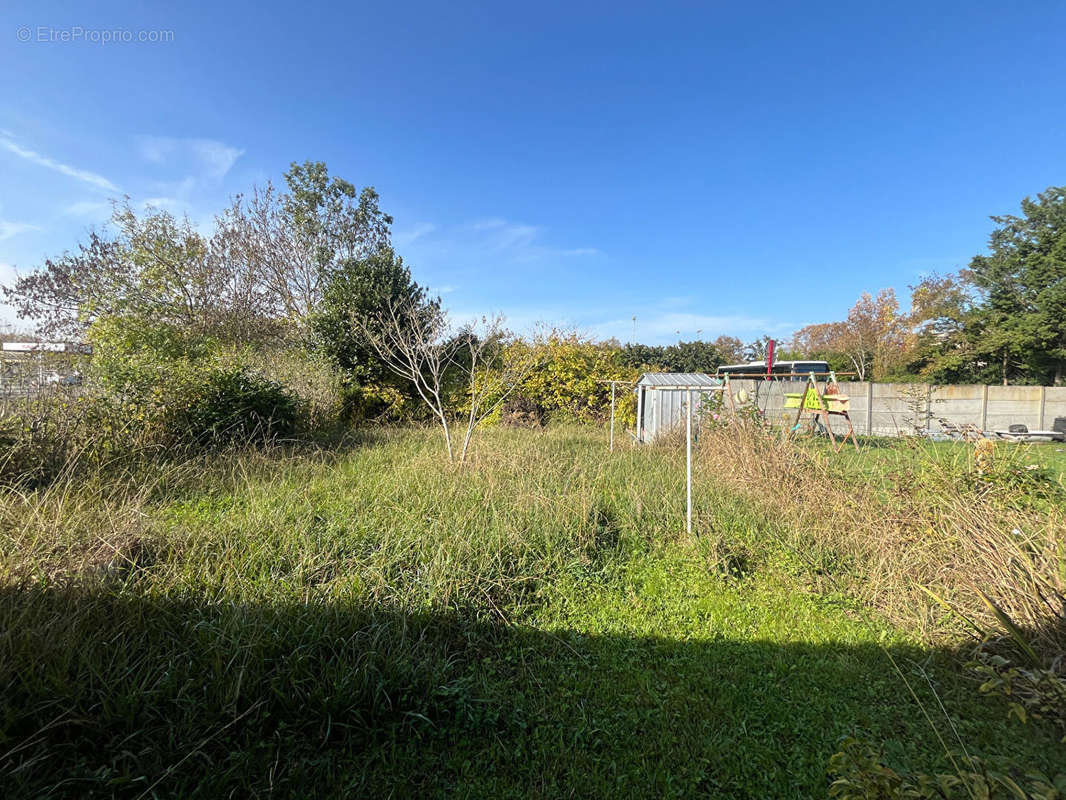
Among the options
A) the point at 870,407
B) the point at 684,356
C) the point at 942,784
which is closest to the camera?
the point at 942,784

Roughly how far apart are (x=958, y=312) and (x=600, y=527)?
978 inches

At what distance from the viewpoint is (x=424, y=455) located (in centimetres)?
531

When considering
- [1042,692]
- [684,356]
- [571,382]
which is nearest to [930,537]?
[1042,692]

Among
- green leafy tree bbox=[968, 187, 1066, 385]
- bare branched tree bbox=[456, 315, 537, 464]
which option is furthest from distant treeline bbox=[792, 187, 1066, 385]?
bare branched tree bbox=[456, 315, 537, 464]

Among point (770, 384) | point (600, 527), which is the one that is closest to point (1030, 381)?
point (770, 384)

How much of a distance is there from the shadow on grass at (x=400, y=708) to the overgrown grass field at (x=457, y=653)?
11 mm

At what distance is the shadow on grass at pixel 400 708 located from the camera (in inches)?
58.2

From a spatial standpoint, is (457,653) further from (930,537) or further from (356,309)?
(356,309)

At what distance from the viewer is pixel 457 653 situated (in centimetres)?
210

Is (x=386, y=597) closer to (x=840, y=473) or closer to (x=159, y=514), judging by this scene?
(x=159, y=514)

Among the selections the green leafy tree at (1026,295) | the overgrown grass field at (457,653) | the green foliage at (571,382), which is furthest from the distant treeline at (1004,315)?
the overgrown grass field at (457,653)

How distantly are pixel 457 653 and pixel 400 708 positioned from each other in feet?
1.22

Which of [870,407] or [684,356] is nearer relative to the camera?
[870,407]

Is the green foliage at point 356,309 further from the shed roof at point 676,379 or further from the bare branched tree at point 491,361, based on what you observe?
the shed roof at point 676,379
